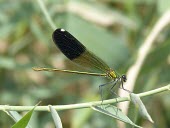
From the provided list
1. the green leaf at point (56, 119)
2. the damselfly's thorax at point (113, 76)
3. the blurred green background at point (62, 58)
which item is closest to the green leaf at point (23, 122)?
the green leaf at point (56, 119)

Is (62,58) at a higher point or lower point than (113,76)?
higher

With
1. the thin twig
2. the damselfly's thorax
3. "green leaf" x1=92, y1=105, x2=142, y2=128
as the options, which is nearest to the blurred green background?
the thin twig

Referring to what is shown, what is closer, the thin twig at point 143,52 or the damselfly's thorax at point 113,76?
the damselfly's thorax at point 113,76

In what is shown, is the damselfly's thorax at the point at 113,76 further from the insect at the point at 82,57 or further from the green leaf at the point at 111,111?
the green leaf at the point at 111,111

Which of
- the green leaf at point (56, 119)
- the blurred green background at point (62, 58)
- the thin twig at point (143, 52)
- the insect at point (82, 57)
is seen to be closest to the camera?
the green leaf at point (56, 119)

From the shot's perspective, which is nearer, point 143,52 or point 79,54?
point 79,54

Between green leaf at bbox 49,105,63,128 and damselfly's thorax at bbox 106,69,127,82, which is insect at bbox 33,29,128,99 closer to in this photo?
damselfly's thorax at bbox 106,69,127,82

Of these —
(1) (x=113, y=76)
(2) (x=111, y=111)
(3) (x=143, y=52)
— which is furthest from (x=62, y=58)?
(2) (x=111, y=111)

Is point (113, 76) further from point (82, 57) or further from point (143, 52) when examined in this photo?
point (143, 52)

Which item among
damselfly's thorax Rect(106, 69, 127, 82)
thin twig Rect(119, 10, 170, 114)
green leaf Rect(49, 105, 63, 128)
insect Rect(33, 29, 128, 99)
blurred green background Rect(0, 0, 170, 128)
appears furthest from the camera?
blurred green background Rect(0, 0, 170, 128)
